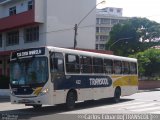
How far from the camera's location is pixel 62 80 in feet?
57.3

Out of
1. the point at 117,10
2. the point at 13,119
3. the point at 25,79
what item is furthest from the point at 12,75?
the point at 117,10

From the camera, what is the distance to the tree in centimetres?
7994

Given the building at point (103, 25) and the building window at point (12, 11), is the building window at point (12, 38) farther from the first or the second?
the building at point (103, 25)

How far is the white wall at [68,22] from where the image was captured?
122 feet

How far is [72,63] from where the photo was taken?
60.4 ft

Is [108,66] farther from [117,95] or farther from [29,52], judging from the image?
[29,52]

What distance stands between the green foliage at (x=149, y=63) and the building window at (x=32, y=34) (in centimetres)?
1664

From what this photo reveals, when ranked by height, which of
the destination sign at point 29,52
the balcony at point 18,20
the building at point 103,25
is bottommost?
the destination sign at point 29,52

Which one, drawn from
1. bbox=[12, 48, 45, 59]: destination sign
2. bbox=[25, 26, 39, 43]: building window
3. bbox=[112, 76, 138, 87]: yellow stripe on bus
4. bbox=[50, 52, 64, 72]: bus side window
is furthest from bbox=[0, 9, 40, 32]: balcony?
bbox=[50, 52, 64, 72]: bus side window

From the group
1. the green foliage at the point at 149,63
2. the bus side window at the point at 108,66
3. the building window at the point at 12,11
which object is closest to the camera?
the bus side window at the point at 108,66

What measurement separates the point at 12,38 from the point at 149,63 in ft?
62.7

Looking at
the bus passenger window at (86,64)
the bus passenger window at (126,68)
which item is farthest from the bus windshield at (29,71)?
the bus passenger window at (126,68)

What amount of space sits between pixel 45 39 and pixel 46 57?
2017cm

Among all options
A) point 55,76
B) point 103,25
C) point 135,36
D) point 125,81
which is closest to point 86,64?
point 55,76
